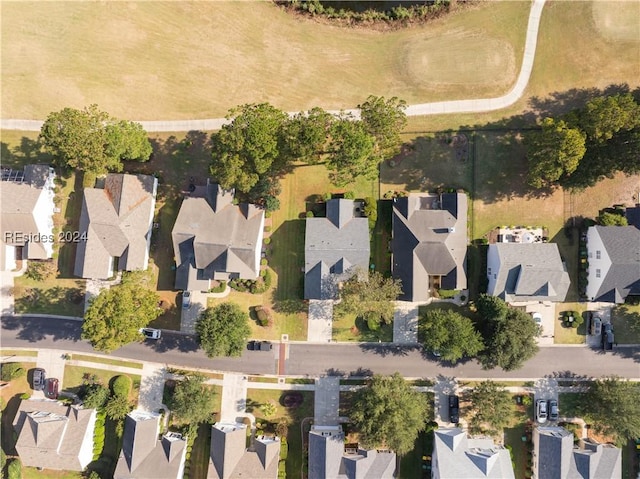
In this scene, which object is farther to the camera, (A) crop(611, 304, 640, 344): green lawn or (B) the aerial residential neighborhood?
(A) crop(611, 304, 640, 344): green lawn

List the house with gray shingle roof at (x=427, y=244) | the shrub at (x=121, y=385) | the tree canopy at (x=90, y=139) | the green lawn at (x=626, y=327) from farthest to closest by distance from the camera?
the shrub at (x=121, y=385) < the green lawn at (x=626, y=327) < the house with gray shingle roof at (x=427, y=244) < the tree canopy at (x=90, y=139)

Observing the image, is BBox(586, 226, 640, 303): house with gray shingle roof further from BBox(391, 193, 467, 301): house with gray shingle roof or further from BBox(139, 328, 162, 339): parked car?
BBox(139, 328, 162, 339): parked car

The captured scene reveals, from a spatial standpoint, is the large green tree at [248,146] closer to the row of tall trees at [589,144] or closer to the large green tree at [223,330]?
the large green tree at [223,330]

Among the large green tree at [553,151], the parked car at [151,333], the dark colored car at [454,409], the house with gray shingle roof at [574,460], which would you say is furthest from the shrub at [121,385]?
the large green tree at [553,151]

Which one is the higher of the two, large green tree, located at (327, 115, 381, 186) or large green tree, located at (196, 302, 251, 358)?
large green tree, located at (327, 115, 381, 186)

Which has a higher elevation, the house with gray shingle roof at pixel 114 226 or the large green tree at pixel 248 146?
the large green tree at pixel 248 146

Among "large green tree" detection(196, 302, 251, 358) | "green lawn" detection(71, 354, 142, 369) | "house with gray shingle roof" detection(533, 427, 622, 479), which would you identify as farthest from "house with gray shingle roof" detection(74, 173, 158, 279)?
"house with gray shingle roof" detection(533, 427, 622, 479)
